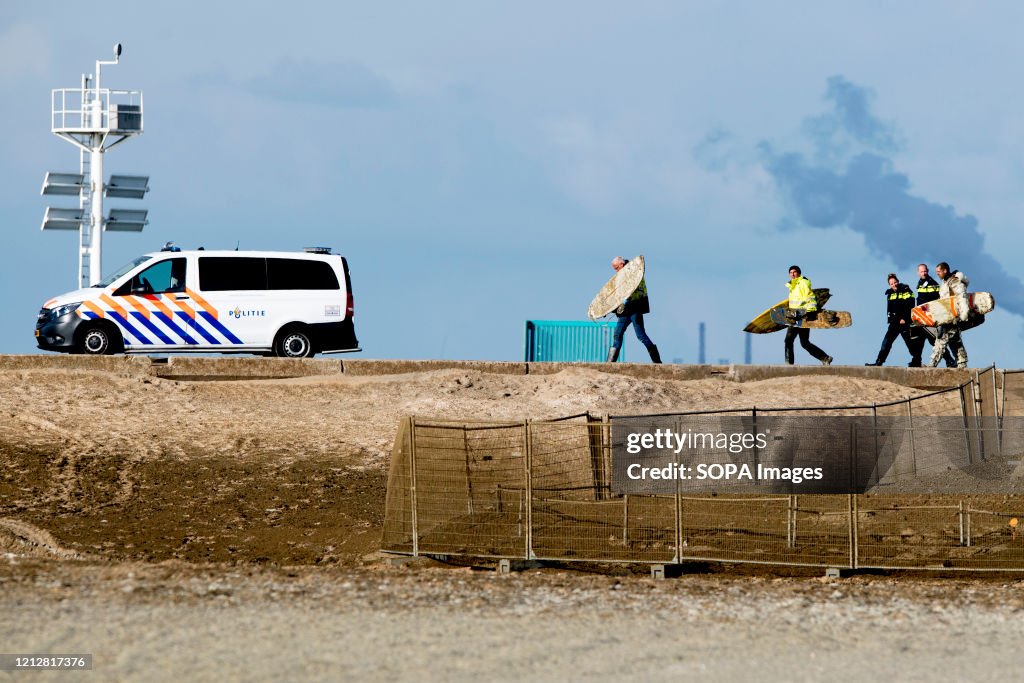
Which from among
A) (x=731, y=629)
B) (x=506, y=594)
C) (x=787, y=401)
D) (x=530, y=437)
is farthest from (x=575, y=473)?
(x=787, y=401)

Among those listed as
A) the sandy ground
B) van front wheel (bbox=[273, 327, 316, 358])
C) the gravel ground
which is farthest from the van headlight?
the gravel ground

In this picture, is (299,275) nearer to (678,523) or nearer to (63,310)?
(63,310)

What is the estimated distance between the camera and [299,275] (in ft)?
85.4

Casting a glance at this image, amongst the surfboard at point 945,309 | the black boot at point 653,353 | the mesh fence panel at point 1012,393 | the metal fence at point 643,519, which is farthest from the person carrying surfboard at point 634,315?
the metal fence at point 643,519

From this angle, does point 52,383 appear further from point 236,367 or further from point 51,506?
point 51,506

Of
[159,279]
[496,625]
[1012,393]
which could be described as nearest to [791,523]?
[496,625]

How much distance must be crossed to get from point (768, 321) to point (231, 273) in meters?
10.5

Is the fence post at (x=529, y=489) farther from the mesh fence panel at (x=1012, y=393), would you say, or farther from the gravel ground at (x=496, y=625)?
the mesh fence panel at (x=1012, y=393)

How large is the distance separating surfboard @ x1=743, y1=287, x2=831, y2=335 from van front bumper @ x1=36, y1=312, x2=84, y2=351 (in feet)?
42.2

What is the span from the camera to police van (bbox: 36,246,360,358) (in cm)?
2544

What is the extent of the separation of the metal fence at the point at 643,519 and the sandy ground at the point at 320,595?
561 millimetres

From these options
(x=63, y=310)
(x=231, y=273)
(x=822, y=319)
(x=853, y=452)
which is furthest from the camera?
(x=822, y=319)

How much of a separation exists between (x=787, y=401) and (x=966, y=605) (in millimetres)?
12784

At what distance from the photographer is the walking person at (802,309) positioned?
27266 mm
